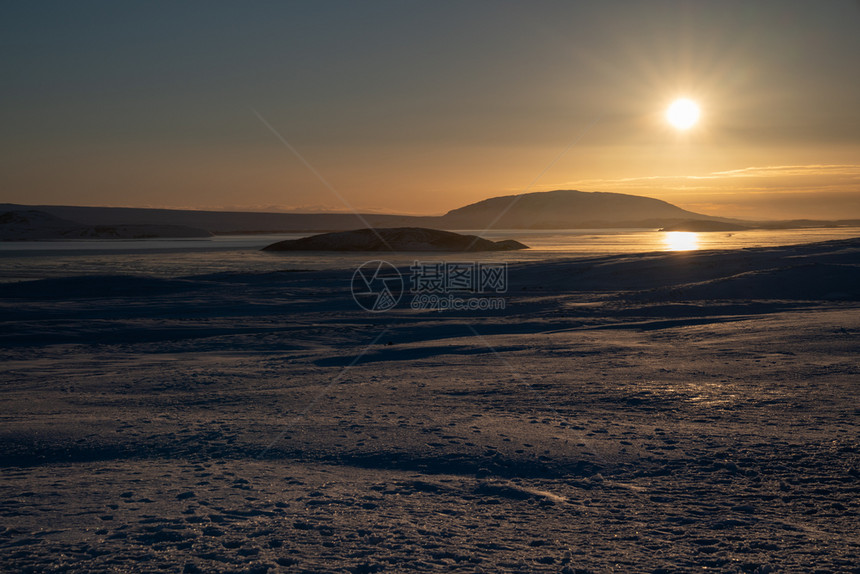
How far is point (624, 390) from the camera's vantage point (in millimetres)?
6895

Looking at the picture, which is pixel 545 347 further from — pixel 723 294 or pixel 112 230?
pixel 112 230

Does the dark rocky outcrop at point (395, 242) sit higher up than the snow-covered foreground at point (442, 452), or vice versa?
the dark rocky outcrop at point (395, 242)

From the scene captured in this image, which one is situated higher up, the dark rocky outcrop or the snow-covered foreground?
the dark rocky outcrop

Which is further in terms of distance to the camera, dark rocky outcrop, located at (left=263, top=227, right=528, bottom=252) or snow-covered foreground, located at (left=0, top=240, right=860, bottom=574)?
dark rocky outcrop, located at (left=263, top=227, right=528, bottom=252)

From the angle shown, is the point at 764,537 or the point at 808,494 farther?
the point at 808,494

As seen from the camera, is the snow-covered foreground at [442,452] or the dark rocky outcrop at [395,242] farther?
the dark rocky outcrop at [395,242]

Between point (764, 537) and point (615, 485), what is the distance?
38.4 inches

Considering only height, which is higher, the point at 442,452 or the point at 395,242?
the point at 395,242

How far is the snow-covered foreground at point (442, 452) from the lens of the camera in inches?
134

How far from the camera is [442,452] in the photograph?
197 inches

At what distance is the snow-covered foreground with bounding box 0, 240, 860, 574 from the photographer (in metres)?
3.41

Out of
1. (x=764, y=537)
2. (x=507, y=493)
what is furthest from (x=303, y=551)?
(x=764, y=537)

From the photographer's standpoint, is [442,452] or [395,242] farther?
[395,242]

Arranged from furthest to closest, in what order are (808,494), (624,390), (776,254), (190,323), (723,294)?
(776,254), (723,294), (190,323), (624,390), (808,494)
